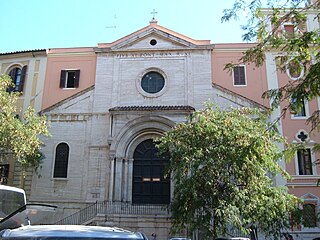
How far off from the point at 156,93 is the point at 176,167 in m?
9.03

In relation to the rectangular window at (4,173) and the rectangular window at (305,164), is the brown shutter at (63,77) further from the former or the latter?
the rectangular window at (305,164)

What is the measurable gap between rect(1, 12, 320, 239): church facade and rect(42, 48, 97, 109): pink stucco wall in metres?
0.07

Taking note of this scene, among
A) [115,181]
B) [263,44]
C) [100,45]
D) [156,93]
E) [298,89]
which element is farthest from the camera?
[100,45]

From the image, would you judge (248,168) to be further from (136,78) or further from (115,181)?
(136,78)

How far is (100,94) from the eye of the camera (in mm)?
24031

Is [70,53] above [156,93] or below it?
above

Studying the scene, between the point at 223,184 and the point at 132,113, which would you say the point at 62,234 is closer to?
the point at 223,184

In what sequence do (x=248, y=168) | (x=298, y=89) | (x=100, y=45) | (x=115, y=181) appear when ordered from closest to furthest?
1. (x=298, y=89)
2. (x=248, y=168)
3. (x=115, y=181)
4. (x=100, y=45)

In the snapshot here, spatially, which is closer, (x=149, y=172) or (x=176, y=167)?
(x=176, y=167)

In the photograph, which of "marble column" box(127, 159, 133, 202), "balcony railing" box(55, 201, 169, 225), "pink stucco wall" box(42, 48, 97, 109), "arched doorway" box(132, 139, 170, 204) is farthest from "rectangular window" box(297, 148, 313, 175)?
"pink stucco wall" box(42, 48, 97, 109)

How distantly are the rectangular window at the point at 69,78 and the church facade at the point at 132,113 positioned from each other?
7 centimetres

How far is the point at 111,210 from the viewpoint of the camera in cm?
2033

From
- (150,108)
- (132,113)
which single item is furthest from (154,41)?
(132,113)

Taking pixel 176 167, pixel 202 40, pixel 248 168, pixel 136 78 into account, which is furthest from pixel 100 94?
pixel 248 168
